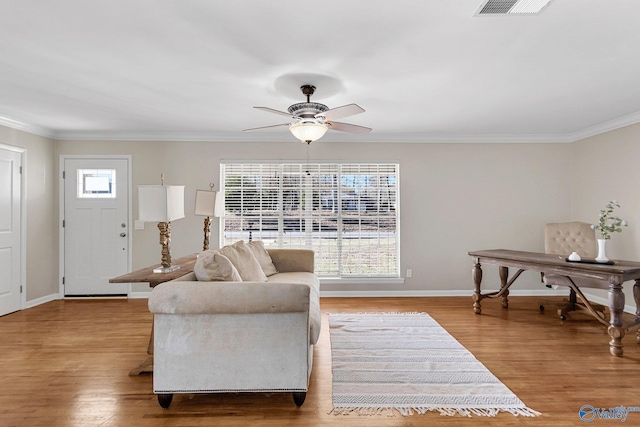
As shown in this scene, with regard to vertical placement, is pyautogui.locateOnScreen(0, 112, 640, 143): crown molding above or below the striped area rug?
above

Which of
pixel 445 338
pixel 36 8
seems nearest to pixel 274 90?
pixel 36 8

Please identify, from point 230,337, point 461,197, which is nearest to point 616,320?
point 461,197

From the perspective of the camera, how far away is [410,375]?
2594 mm

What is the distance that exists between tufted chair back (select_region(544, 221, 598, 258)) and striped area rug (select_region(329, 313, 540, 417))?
230 cm

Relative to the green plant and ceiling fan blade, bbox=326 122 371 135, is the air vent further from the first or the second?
the green plant

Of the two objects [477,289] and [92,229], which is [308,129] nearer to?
[477,289]

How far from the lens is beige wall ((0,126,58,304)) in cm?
460

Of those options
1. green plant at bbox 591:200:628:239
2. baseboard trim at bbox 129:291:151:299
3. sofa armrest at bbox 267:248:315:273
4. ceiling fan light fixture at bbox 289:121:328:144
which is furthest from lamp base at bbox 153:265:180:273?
green plant at bbox 591:200:628:239

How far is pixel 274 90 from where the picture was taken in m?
3.29

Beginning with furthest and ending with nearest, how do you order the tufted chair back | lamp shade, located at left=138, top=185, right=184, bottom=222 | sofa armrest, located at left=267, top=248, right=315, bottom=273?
the tufted chair back < sofa armrest, located at left=267, top=248, right=315, bottom=273 < lamp shade, located at left=138, top=185, right=184, bottom=222

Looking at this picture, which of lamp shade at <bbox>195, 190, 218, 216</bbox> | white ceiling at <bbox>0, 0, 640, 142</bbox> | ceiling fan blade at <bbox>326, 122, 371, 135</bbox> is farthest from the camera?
lamp shade at <bbox>195, 190, 218, 216</bbox>

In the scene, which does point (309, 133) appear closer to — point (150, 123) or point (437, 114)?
point (437, 114)

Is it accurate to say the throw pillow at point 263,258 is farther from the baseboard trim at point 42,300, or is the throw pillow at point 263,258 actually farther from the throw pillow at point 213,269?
→ the baseboard trim at point 42,300

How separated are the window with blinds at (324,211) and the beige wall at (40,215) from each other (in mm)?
2447
